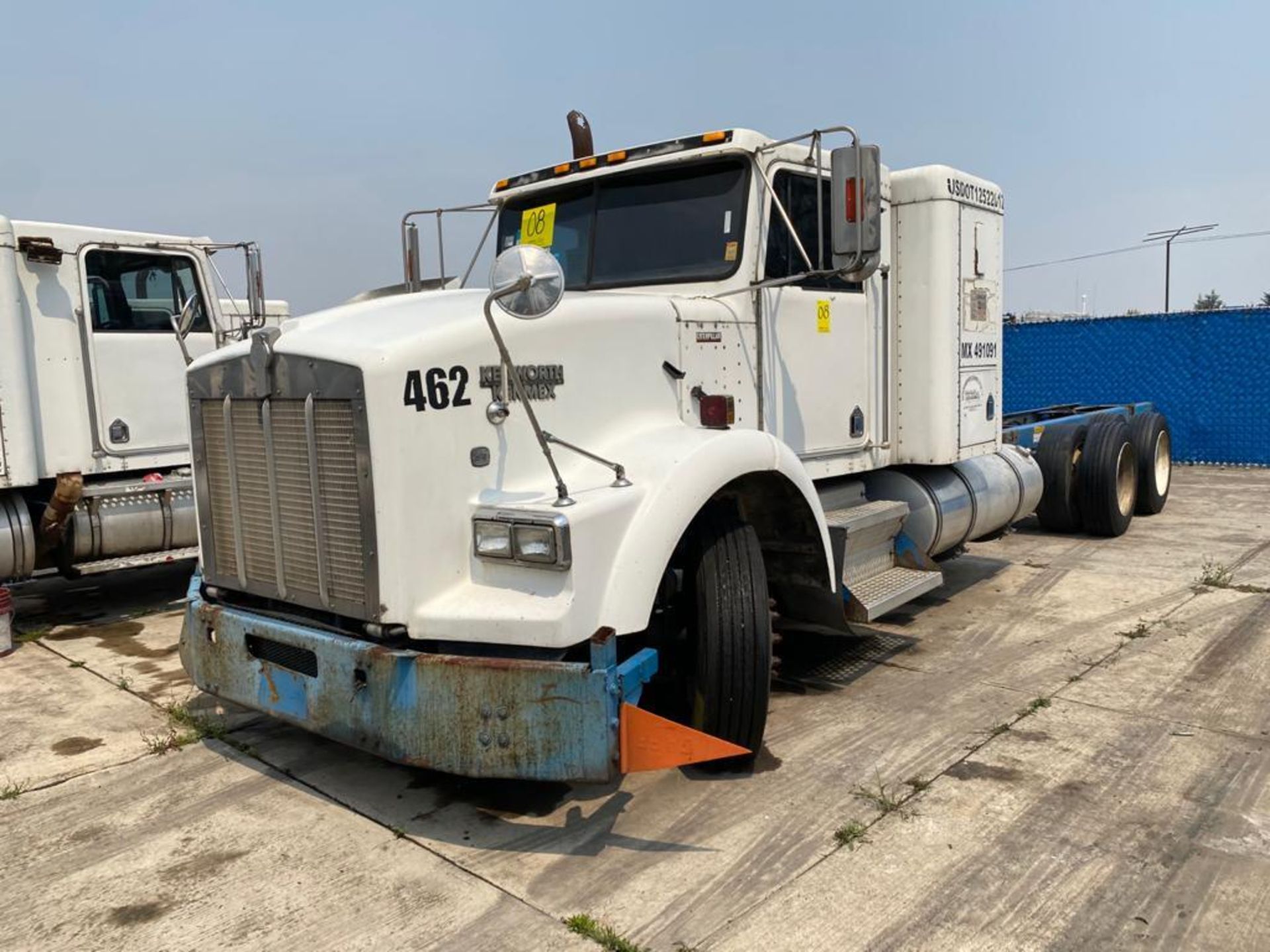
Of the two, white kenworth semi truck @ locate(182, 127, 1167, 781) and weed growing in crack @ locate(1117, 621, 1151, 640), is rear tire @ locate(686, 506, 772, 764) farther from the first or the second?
weed growing in crack @ locate(1117, 621, 1151, 640)

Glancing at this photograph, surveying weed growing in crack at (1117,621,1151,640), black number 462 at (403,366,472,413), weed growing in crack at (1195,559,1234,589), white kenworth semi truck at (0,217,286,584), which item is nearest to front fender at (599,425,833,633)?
black number 462 at (403,366,472,413)

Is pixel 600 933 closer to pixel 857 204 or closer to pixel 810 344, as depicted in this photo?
Answer: pixel 857 204

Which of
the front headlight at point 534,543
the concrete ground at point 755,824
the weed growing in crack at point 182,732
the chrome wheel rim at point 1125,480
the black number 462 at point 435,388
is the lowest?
the concrete ground at point 755,824

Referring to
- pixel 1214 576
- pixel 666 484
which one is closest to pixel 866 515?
pixel 666 484

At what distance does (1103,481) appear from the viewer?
911cm

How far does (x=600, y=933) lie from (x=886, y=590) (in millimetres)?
2752

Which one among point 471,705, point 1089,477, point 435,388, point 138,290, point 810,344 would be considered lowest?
point 1089,477

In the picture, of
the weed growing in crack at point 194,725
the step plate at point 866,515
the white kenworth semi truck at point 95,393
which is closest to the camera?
the weed growing in crack at point 194,725

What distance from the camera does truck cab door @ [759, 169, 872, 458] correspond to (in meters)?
4.84

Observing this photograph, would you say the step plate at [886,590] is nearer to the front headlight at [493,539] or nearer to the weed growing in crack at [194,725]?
the front headlight at [493,539]

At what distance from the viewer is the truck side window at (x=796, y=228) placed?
4.77 metres

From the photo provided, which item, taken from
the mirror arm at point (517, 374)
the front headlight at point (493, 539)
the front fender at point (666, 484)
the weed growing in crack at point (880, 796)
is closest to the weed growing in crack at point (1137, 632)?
the weed growing in crack at point (880, 796)

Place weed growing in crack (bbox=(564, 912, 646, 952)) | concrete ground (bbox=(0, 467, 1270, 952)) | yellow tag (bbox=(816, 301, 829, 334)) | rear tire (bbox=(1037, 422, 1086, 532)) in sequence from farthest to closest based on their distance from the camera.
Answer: rear tire (bbox=(1037, 422, 1086, 532)), yellow tag (bbox=(816, 301, 829, 334)), concrete ground (bbox=(0, 467, 1270, 952)), weed growing in crack (bbox=(564, 912, 646, 952))

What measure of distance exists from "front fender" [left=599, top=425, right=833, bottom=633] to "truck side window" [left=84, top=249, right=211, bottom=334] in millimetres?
4772
